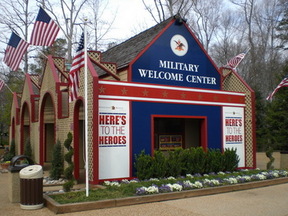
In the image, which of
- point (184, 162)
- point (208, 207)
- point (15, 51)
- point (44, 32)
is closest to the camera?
point (208, 207)

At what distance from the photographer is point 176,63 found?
14.4 meters

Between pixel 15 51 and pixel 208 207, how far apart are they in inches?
359

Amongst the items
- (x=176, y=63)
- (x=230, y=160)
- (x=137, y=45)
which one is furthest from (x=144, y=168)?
(x=137, y=45)

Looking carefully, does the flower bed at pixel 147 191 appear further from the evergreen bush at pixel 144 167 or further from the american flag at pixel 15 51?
the american flag at pixel 15 51

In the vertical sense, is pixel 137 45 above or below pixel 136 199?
above

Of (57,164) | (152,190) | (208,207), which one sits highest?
(57,164)

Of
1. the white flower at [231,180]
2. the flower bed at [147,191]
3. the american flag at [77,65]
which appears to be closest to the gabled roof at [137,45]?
the american flag at [77,65]

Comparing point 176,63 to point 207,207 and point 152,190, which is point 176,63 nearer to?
point 152,190

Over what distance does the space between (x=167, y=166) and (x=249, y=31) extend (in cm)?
2997

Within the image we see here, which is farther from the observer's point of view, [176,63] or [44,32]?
[176,63]

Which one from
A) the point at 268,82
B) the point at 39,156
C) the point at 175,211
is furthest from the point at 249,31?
the point at 175,211

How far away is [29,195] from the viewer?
832 centimetres

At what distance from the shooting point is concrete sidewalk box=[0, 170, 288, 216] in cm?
790

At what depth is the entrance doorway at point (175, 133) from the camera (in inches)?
621
